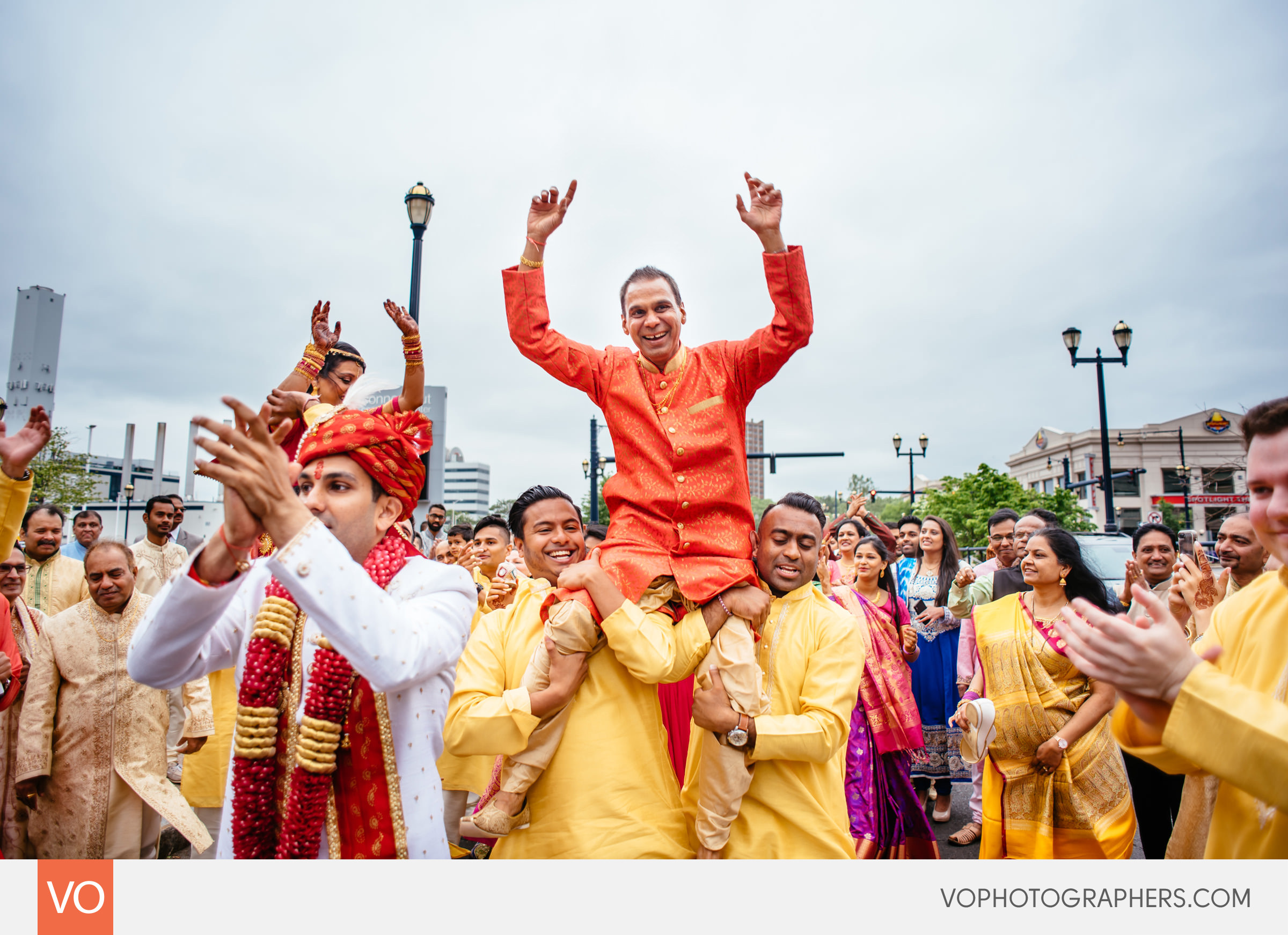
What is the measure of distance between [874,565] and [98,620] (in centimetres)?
524

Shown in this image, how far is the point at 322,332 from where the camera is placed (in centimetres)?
399

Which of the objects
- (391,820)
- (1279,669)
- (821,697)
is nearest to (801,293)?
(821,697)

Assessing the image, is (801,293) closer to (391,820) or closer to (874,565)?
(391,820)

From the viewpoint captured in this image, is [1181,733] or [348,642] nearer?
[1181,733]

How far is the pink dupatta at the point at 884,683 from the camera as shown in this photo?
444 centimetres

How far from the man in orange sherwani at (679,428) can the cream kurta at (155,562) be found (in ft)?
16.8

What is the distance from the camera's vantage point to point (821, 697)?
2.86 meters

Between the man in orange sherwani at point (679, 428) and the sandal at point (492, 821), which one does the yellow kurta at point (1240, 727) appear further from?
the sandal at point (492, 821)

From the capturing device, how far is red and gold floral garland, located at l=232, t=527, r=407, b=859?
6.48ft

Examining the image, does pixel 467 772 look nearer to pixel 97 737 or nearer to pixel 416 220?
pixel 97 737

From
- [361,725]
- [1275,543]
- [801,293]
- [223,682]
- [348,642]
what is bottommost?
[223,682]

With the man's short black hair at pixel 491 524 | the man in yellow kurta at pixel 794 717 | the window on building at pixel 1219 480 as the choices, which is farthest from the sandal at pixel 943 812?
the window on building at pixel 1219 480
